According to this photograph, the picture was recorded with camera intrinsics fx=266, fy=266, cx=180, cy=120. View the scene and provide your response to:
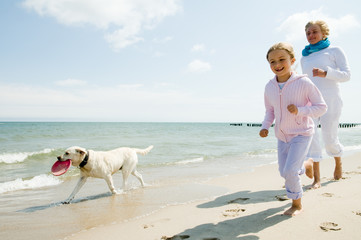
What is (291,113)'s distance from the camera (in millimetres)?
2760

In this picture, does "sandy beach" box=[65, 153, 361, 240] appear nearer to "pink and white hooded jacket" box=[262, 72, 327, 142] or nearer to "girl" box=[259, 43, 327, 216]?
"girl" box=[259, 43, 327, 216]

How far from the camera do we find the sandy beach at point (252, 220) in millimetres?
2539

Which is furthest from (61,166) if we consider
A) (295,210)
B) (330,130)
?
(330,130)

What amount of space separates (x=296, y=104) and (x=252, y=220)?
4.46 feet

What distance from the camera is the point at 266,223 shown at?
2791mm

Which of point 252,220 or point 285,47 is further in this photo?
point 252,220

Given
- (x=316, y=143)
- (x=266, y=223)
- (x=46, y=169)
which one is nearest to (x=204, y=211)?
(x=266, y=223)

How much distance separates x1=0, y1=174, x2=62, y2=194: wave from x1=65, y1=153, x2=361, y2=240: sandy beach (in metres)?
4.44

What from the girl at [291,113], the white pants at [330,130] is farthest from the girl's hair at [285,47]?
the white pants at [330,130]

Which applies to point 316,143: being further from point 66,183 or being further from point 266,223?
point 66,183

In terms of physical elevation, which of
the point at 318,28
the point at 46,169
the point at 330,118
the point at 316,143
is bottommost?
the point at 46,169

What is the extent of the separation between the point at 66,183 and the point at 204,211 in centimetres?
510

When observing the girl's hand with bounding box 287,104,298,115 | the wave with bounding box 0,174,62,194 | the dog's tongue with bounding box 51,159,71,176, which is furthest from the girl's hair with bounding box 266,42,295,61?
the wave with bounding box 0,174,62,194

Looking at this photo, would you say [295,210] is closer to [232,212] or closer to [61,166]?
[232,212]
